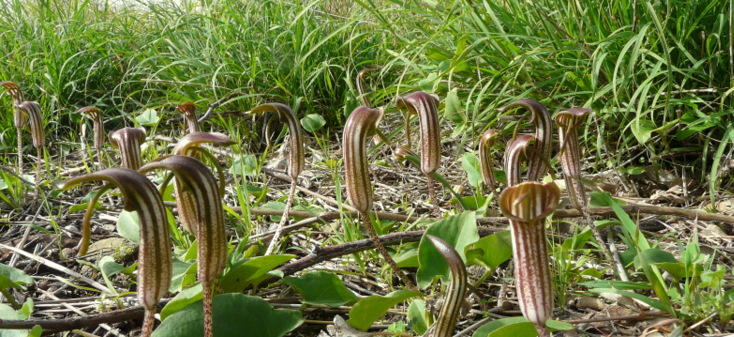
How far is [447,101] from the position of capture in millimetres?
2393

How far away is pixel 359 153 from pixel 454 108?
116 centimetres

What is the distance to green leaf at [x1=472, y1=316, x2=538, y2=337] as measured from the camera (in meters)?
1.03

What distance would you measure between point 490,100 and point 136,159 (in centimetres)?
164

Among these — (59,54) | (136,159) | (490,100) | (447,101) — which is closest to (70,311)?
(136,159)

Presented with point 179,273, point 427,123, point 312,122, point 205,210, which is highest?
point 312,122

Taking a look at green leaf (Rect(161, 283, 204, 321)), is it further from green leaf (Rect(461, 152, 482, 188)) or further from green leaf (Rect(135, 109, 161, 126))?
green leaf (Rect(135, 109, 161, 126))

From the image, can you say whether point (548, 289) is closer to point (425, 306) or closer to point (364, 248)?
point (425, 306)

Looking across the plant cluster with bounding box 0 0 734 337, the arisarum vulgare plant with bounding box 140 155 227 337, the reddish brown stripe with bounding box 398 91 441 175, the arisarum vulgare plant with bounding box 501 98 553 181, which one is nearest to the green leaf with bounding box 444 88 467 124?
the plant cluster with bounding box 0 0 734 337

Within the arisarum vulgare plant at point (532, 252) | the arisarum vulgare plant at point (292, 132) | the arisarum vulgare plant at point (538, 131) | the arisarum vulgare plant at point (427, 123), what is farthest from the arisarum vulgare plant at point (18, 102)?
the arisarum vulgare plant at point (532, 252)

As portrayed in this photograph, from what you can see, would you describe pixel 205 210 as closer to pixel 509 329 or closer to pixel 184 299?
pixel 184 299

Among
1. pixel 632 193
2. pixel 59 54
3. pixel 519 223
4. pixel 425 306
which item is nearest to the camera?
pixel 519 223

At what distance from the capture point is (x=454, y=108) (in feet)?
7.86

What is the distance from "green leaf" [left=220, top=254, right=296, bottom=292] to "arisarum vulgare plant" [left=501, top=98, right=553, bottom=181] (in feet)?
2.11

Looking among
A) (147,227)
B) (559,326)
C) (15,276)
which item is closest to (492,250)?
(559,326)
